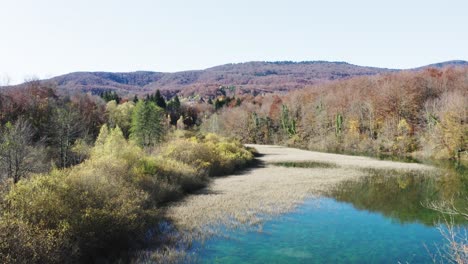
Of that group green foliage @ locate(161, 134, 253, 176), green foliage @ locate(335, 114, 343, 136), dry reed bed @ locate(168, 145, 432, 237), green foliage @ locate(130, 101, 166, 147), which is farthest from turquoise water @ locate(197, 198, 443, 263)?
green foliage @ locate(335, 114, 343, 136)

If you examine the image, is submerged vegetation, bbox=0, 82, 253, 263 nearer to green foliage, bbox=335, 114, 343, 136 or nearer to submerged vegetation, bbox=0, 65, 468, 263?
submerged vegetation, bbox=0, 65, 468, 263

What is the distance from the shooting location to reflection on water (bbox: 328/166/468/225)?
2048 centimetres

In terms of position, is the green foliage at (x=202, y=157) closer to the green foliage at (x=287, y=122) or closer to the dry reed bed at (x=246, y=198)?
the dry reed bed at (x=246, y=198)

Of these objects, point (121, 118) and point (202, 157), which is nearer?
point (202, 157)

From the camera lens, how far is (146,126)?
52.2 m

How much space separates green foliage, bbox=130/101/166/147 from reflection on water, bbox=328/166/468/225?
30211 millimetres

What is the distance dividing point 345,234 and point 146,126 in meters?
40.5

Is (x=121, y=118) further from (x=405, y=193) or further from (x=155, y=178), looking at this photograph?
(x=405, y=193)

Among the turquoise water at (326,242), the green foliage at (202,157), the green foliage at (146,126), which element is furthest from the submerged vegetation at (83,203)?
the green foliage at (146,126)

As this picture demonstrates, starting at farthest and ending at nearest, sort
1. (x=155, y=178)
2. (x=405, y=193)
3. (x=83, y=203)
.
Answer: (x=405, y=193), (x=155, y=178), (x=83, y=203)

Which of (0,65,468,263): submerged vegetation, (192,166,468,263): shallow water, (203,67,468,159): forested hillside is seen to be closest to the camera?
(0,65,468,263): submerged vegetation

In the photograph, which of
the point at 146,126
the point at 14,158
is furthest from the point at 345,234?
the point at 146,126

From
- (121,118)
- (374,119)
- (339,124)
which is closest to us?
(121,118)

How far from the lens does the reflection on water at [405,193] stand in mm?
20484
